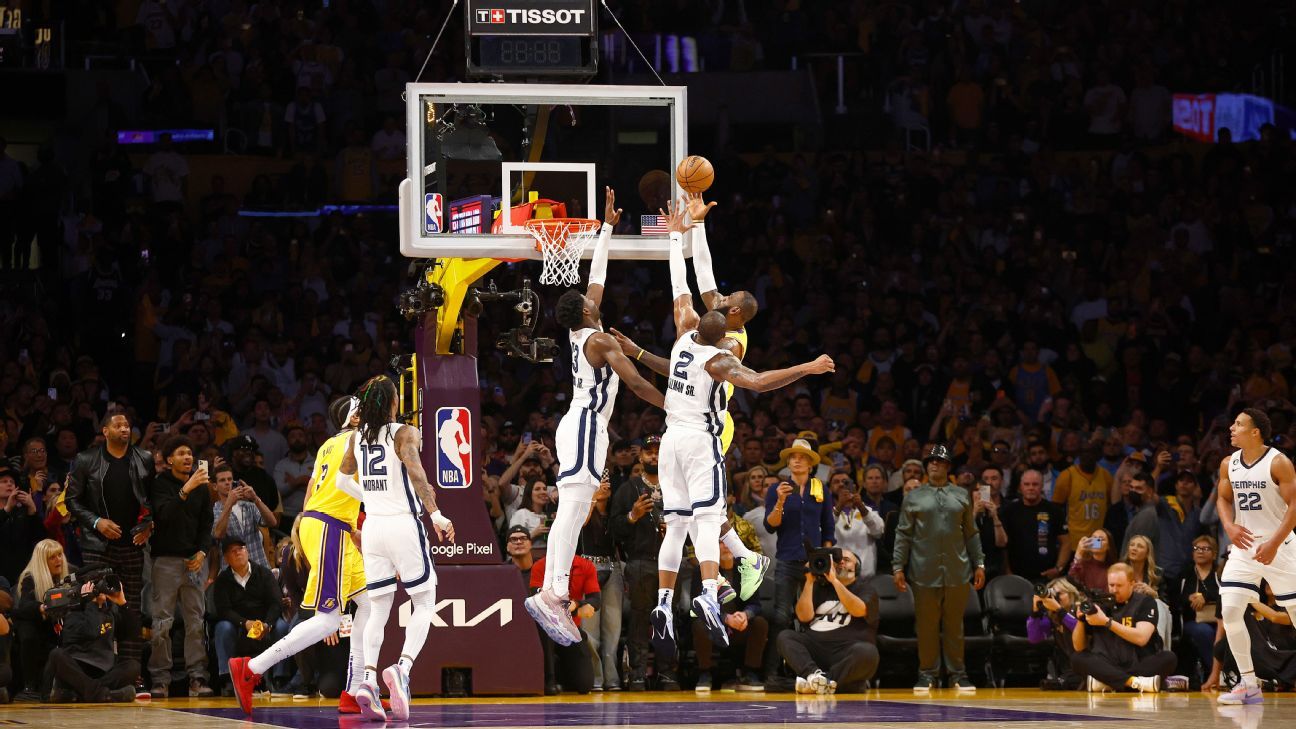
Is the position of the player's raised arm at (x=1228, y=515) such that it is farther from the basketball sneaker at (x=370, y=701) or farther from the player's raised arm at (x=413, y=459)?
the basketball sneaker at (x=370, y=701)

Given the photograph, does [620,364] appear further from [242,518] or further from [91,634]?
[91,634]

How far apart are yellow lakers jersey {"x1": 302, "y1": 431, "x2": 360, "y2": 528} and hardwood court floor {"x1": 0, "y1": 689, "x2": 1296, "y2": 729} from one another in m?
1.39

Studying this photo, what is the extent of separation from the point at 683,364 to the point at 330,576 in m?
2.81

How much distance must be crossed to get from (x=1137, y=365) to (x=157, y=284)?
37.5 feet

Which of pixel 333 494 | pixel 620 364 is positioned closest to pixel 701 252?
pixel 620 364

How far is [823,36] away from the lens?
26.2 m

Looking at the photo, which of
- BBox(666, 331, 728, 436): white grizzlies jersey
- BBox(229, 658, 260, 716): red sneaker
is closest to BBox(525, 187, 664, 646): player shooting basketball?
BBox(666, 331, 728, 436): white grizzlies jersey

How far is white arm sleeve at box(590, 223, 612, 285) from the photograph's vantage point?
12312mm

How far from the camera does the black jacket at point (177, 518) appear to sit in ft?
50.8

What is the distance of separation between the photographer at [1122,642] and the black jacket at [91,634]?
8196 mm

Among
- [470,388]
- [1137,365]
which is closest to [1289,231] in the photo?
[1137,365]

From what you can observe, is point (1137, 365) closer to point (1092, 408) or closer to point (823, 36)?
point (1092, 408)

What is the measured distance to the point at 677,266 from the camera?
12.4 metres

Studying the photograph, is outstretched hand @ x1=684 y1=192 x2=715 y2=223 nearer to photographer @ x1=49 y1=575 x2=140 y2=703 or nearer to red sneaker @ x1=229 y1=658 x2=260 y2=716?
red sneaker @ x1=229 y1=658 x2=260 y2=716
